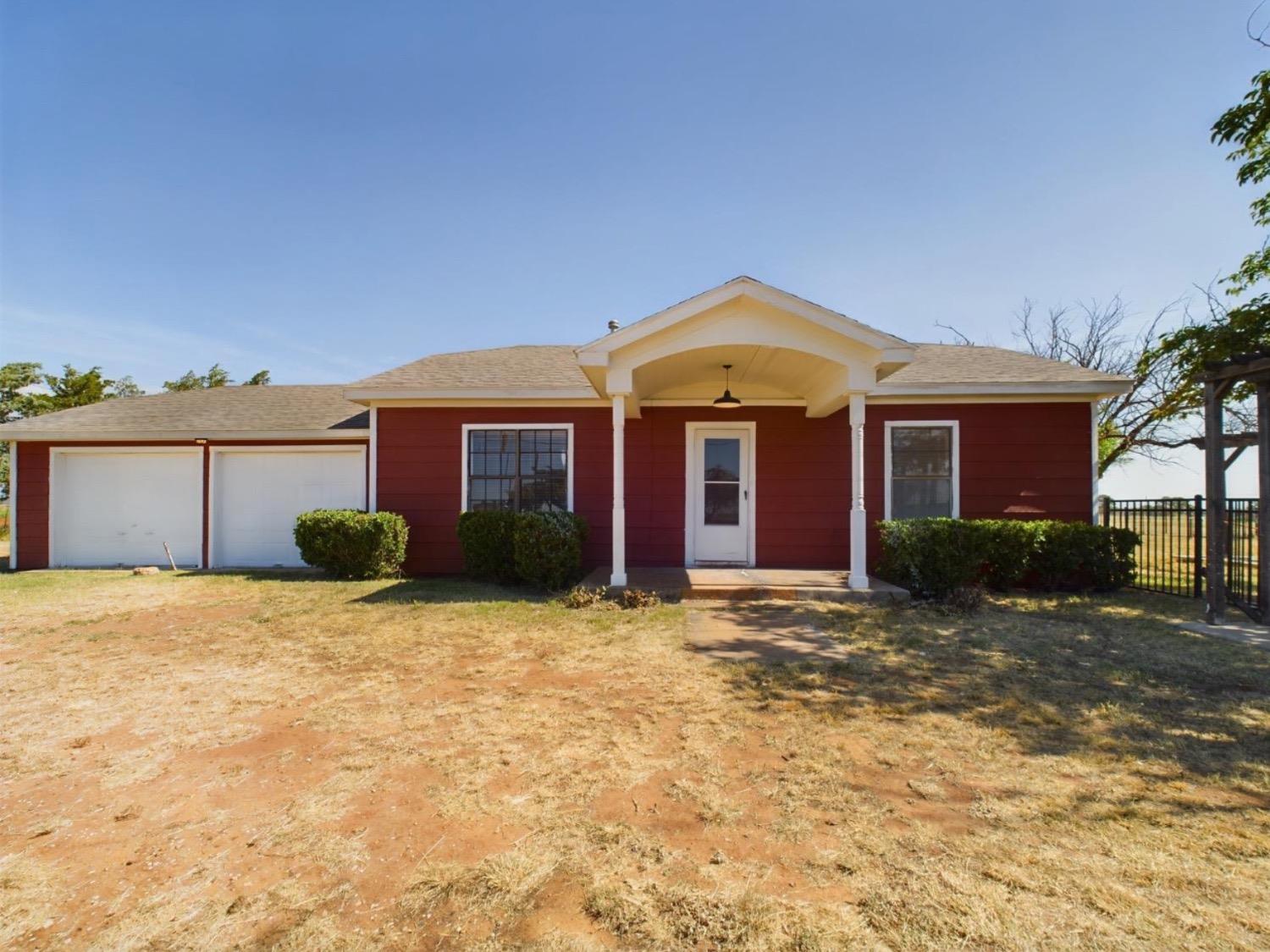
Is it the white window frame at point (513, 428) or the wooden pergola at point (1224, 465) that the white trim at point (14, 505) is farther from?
the wooden pergola at point (1224, 465)

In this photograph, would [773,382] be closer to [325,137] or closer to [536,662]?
[536,662]

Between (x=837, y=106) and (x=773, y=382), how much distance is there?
437 centimetres

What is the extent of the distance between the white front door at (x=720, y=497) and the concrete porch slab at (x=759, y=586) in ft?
3.24

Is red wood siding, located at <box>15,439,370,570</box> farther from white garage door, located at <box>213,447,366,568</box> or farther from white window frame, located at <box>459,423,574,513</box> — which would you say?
white window frame, located at <box>459,423,574,513</box>

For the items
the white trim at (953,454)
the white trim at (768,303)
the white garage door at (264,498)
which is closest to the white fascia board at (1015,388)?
the white trim at (953,454)

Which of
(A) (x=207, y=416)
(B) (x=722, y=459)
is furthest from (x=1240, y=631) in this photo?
(A) (x=207, y=416)

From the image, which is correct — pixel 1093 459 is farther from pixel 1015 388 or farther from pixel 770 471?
pixel 770 471

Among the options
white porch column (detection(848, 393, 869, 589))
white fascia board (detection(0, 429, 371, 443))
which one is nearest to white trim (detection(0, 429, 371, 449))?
white fascia board (detection(0, 429, 371, 443))

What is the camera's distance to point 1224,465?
19.4 ft

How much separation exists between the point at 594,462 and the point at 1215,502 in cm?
741

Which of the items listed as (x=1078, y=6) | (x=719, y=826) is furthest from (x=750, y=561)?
(x=1078, y=6)

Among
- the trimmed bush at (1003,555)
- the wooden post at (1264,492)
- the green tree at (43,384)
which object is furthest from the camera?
the green tree at (43,384)

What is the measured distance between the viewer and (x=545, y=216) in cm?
1056

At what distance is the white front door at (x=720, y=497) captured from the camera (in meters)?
8.95
